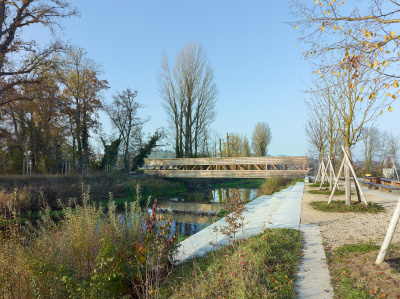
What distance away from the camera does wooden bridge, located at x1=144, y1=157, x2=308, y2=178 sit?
19.0 metres

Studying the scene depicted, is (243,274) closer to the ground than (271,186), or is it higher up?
higher up

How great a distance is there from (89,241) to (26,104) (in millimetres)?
19592

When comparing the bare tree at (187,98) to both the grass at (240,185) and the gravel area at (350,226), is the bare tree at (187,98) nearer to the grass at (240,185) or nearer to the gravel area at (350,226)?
the grass at (240,185)

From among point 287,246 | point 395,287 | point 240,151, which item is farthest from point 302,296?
point 240,151

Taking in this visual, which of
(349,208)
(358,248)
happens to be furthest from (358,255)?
(349,208)

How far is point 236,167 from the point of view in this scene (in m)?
21.8

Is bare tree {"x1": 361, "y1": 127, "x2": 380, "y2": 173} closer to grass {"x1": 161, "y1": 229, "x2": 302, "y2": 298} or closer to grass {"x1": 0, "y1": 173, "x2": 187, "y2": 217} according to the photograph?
grass {"x1": 0, "y1": 173, "x2": 187, "y2": 217}

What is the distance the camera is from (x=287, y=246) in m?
4.07

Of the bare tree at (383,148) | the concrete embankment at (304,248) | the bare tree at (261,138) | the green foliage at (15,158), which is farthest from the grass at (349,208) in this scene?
the bare tree at (261,138)

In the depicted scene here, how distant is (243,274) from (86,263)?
2003mm

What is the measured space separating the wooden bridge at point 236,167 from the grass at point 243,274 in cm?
1539

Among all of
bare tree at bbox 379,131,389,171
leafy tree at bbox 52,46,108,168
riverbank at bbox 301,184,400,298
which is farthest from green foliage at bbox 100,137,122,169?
bare tree at bbox 379,131,389,171

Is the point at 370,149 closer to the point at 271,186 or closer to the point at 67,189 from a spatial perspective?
the point at 271,186

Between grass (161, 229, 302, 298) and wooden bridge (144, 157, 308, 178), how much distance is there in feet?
50.5
